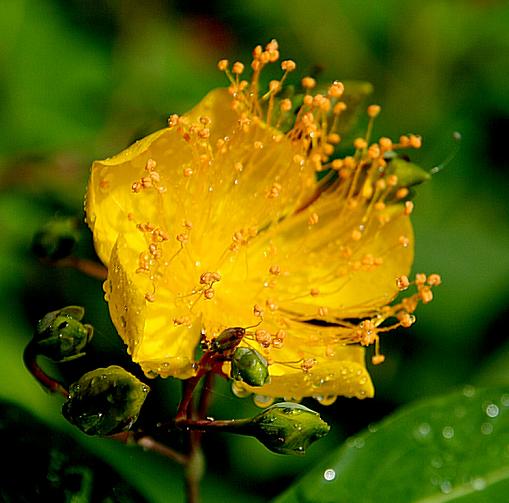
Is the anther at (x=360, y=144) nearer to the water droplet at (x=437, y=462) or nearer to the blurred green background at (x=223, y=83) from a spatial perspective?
the water droplet at (x=437, y=462)

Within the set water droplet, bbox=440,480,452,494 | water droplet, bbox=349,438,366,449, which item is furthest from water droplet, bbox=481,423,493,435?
water droplet, bbox=349,438,366,449

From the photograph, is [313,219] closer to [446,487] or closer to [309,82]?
[309,82]

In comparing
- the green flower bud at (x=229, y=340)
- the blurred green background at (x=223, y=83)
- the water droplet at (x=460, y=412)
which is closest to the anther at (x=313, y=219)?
the green flower bud at (x=229, y=340)

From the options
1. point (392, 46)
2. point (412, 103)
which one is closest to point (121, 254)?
point (412, 103)

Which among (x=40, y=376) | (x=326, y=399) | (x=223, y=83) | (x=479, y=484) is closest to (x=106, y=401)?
(x=40, y=376)

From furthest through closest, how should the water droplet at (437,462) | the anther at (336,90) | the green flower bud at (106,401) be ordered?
the water droplet at (437,462)
the anther at (336,90)
the green flower bud at (106,401)

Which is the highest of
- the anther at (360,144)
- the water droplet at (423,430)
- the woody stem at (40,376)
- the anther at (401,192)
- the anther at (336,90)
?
the anther at (336,90)

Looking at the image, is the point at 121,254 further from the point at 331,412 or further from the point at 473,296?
the point at 473,296
